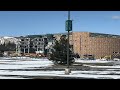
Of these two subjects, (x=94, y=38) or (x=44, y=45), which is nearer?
(x=94, y=38)
